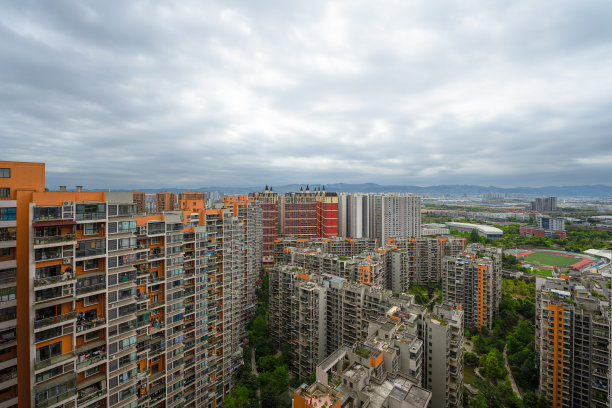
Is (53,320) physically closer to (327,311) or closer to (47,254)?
(47,254)

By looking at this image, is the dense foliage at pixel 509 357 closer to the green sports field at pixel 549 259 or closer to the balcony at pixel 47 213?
the balcony at pixel 47 213

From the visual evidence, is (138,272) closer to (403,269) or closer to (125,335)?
(125,335)

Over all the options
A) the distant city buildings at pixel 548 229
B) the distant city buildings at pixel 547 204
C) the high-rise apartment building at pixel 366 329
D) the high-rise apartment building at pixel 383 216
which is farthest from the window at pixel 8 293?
the distant city buildings at pixel 547 204

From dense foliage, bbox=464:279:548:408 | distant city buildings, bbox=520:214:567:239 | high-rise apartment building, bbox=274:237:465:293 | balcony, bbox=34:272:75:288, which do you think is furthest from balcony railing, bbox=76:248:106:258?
distant city buildings, bbox=520:214:567:239

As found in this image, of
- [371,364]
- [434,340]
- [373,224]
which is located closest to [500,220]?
[373,224]

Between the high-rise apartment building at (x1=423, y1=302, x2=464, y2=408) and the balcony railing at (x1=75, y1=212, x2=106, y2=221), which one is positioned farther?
the high-rise apartment building at (x1=423, y1=302, x2=464, y2=408)

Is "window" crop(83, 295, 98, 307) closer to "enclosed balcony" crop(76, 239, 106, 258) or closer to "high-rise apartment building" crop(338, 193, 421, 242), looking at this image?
"enclosed balcony" crop(76, 239, 106, 258)
